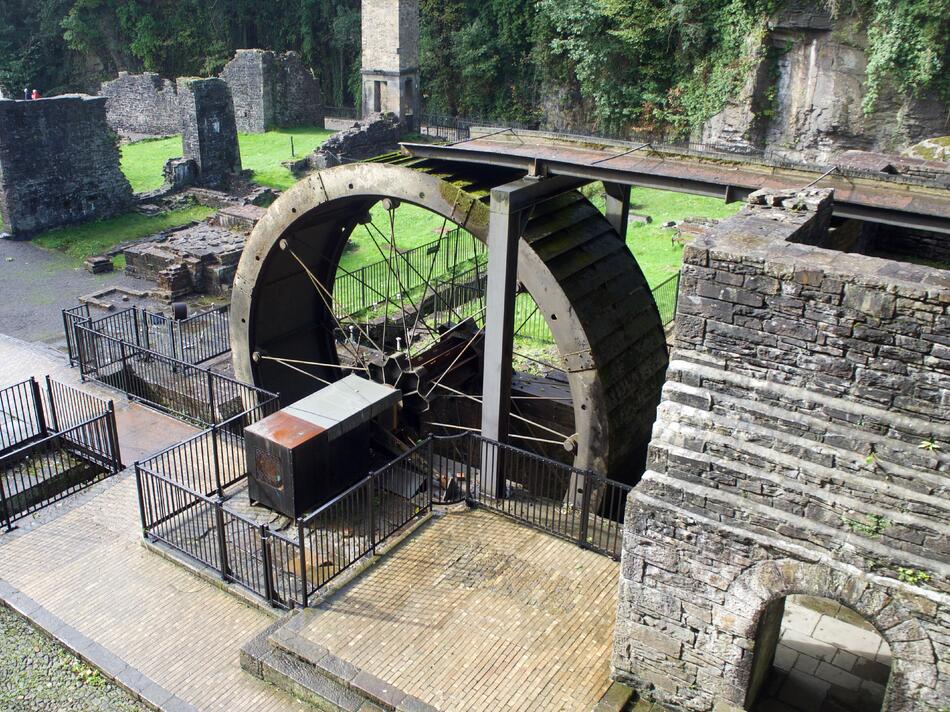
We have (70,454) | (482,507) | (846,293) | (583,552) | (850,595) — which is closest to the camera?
(846,293)

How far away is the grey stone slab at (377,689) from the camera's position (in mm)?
5771

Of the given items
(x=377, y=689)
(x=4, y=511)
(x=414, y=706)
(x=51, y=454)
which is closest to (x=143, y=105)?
(x=51, y=454)

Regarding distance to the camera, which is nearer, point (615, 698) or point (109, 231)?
point (615, 698)

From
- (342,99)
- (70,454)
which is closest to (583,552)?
(70,454)

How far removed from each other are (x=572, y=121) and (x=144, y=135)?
47.3 ft

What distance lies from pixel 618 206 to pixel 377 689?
5312 mm

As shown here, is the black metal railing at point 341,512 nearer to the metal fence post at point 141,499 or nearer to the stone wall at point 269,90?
the metal fence post at point 141,499

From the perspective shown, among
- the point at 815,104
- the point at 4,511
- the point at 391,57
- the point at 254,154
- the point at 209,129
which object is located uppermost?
the point at 391,57

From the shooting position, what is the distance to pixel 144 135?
1150 inches

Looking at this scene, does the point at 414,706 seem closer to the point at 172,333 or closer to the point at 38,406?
the point at 38,406

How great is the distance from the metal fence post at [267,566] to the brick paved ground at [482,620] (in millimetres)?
577

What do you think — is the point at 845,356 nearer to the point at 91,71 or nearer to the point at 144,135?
the point at 144,135

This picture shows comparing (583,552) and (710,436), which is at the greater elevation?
(710,436)

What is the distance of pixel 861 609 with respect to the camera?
4652mm
